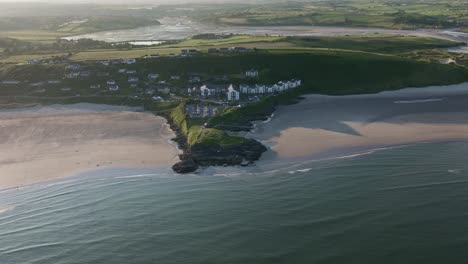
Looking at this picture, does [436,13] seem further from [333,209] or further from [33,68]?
[333,209]

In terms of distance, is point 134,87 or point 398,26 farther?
point 398,26

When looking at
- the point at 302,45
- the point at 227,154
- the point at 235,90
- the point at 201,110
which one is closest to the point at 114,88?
the point at 235,90

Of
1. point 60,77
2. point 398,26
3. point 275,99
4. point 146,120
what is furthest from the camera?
point 398,26

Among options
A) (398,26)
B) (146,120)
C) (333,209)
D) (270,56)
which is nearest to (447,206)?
(333,209)

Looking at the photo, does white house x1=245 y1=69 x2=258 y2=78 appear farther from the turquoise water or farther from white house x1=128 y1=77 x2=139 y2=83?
the turquoise water

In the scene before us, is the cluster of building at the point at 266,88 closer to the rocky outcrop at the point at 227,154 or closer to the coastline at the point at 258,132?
the coastline at the point at 258,132

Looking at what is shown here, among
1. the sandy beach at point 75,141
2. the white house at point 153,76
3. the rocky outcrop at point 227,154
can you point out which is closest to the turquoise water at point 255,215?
the rocky outcrop at point 227,154

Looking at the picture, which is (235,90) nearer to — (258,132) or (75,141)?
(258,132)
